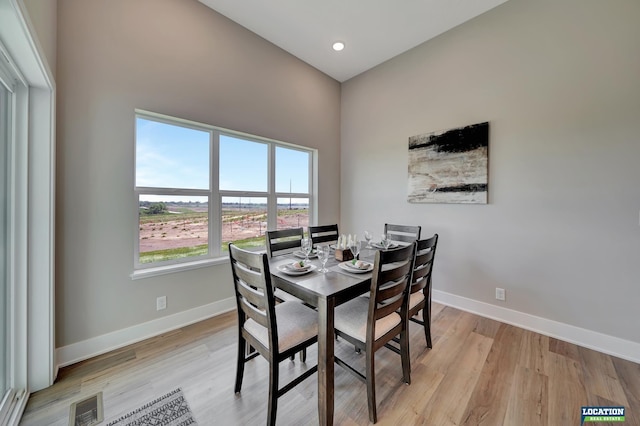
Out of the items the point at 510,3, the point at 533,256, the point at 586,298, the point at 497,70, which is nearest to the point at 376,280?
the point at 533,256

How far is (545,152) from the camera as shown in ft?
7.40

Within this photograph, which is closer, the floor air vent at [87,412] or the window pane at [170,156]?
the floor air vent at [87,412]

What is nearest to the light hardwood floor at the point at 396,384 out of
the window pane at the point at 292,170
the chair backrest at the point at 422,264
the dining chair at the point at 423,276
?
the dining chair at the point at 423,276

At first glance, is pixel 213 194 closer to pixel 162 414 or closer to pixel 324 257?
pixel 324 257

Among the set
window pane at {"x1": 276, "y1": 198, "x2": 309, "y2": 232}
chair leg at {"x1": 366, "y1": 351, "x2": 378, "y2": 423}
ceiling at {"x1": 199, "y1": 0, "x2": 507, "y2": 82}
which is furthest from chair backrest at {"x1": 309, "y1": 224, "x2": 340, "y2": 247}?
ceiling at {"x1": 199, "y1": 0, "x2": 507, "y2": 82}

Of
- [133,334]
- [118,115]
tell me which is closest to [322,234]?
[133,334]

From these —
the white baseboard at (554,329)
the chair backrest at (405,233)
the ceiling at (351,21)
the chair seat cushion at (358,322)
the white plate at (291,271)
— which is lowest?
the white baseboard at (554,329)

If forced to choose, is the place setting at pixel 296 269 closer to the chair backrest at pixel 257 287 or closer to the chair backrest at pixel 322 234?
the chair backrest at pixel 257 287

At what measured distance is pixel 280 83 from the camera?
3189 millimetres

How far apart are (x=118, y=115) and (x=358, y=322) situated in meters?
2.53

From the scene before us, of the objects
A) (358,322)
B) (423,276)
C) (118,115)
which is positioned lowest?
(358,322)

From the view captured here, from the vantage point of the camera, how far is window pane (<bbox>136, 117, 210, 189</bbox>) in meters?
2.25

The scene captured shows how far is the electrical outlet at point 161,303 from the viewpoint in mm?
2248

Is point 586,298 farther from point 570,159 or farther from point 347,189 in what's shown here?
point 347,189
